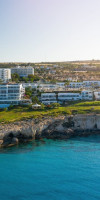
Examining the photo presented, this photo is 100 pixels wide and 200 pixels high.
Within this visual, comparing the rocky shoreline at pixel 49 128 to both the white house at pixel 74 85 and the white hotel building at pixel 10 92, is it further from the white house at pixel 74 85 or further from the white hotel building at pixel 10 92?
the white house at pixel 74 85

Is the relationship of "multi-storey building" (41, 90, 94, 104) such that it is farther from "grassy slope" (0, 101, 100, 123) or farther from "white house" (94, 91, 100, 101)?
"grassy slope" (0, 101, 100, 123)

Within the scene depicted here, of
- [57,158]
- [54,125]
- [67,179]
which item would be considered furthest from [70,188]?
[54,125]

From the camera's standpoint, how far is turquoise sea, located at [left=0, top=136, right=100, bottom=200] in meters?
23.5

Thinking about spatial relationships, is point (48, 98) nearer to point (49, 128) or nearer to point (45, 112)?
point (45, 112)

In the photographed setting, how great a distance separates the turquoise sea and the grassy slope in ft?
23.9

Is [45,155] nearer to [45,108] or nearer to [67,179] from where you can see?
[67,179]

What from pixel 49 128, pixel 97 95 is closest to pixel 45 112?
pixel 49 128

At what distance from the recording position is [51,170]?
28484 millimetres

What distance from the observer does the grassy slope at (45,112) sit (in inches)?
1727

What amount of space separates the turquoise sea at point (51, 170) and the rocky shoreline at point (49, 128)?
7.06ft

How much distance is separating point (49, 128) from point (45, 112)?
5.73 meters

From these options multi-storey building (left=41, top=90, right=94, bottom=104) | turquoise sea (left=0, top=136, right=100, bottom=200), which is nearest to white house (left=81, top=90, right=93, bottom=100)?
multi-storey building (left=41, top=90, right=94, bottom=104)

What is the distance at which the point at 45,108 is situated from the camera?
4975cm

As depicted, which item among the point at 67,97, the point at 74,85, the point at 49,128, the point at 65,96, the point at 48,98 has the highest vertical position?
the point at 74,85
